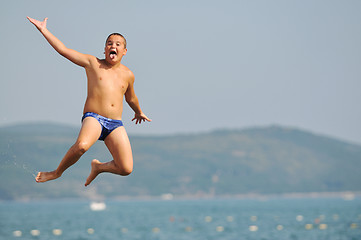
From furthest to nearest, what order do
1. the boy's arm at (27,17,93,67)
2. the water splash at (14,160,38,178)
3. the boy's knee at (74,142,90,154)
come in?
1. the boy's arm at (27,17,93,67)
2. the boy's knee at (74,142,90,154)
3. the water splash at (14,160,38,178)

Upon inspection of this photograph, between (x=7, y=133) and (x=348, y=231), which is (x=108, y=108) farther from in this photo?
(x=348, y=231)

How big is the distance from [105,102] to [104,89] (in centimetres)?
25

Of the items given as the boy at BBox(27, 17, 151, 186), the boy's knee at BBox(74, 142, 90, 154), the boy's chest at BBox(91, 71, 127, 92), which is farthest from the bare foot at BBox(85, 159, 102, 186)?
the boy's chest at BBox(91, 71, 127, 92)

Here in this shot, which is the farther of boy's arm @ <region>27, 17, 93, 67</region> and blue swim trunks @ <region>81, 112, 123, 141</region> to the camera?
blue swim trunks @ <region>81, 112, 123, 141</region>

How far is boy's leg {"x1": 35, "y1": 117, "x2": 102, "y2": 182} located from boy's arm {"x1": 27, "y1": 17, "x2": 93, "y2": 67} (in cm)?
112

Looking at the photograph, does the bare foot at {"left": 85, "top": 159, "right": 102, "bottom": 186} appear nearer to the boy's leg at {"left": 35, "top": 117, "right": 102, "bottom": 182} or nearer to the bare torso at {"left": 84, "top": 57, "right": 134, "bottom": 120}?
the boy's leg at {"left": 35, "top": 117, "right": 102, "bottom": 182}

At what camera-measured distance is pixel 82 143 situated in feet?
44.0

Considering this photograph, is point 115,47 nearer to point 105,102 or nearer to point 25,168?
point 105,102

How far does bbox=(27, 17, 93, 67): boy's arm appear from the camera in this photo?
13742 millimetres

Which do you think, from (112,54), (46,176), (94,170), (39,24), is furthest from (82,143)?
(39,24)

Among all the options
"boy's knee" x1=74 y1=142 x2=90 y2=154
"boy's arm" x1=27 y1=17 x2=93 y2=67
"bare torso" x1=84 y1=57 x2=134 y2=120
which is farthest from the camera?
"bare torso" x1=84 y1=57 x2=134 y2=120

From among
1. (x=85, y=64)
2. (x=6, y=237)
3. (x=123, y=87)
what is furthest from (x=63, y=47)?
(x=6, y=237)

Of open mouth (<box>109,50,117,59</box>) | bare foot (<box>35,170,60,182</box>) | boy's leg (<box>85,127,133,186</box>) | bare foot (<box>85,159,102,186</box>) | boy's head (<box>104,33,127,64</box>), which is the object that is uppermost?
boy's head (<box>104,33,127,64</box>)

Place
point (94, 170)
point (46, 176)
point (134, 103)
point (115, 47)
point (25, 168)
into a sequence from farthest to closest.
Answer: point (134, 103), point (94, 170), point (46, 176), point (115, 47), point (25, 168)
